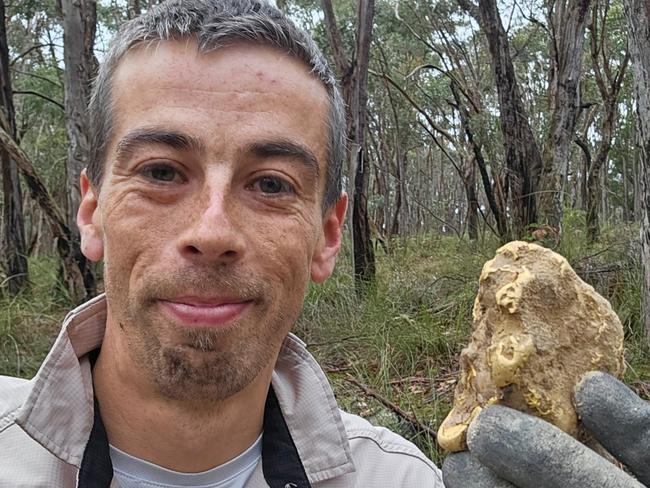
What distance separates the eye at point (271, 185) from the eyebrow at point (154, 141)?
0.51 ft

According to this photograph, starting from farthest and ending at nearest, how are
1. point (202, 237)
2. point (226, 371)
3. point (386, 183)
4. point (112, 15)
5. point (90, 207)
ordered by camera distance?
point (386, 183) → point (112, 15) → point (90, 207) → point (226, 371) → point (202, 237)

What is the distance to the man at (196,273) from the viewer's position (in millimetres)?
1524

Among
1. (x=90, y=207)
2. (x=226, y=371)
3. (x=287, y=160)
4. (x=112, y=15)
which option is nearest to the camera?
(x=226, y=371)

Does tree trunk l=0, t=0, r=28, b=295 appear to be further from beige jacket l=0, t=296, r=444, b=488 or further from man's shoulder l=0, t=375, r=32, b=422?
beige jacket l=0, t=296, r=444, b=488

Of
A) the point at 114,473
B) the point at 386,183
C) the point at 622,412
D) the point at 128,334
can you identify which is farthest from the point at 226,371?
the point at 386,183

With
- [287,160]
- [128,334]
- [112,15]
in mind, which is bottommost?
[128,334]

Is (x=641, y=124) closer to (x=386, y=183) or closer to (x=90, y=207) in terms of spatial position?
(x=90, y=207)

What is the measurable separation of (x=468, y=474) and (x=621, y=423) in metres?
0.34

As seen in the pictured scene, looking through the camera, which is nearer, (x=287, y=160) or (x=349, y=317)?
(x=287, y=160)

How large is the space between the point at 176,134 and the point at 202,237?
27 centimetres

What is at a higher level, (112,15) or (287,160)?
(112,15)

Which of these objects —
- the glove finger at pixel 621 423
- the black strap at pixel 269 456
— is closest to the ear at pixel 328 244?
the black strap at pixel 269 456

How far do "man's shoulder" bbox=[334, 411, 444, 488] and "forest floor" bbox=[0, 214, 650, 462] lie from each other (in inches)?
63.2

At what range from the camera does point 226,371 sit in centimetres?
156
